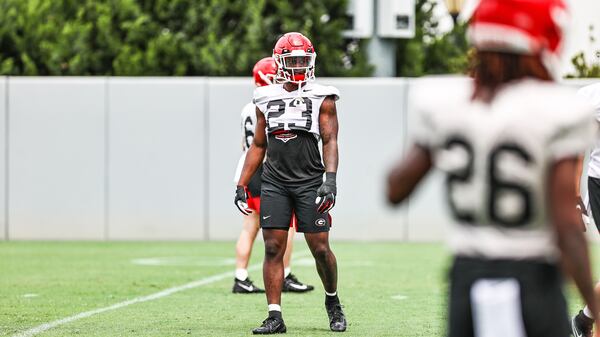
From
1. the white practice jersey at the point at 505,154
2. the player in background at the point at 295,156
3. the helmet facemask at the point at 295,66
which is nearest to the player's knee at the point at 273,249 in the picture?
the player in background at the point at 295,156

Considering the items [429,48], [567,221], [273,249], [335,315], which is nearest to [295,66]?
[273,249]

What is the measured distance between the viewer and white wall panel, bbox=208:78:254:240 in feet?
55.6

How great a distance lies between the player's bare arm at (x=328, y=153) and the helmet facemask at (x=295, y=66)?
0.20 m

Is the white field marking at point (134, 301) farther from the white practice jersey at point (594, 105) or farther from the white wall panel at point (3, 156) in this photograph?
the white wall panel at point (3, 156)

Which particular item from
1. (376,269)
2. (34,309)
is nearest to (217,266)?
(376,269)

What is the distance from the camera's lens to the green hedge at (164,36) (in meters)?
19.7

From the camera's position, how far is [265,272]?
297 inches

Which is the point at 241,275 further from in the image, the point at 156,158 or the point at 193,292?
the point at 156,158

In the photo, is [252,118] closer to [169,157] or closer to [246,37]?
[169,157]

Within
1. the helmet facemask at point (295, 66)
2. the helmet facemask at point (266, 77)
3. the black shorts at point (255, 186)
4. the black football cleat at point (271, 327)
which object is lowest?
the black football cleat at point (271, 327)

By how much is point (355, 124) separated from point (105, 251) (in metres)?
3.74

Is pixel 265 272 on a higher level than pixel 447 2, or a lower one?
lower

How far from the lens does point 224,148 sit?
17047 millimetres

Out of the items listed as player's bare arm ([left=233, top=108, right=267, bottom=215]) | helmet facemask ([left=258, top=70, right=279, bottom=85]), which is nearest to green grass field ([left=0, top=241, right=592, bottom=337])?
A: player's bare arm ([left=233, top=108, right=267, bottom=215])
